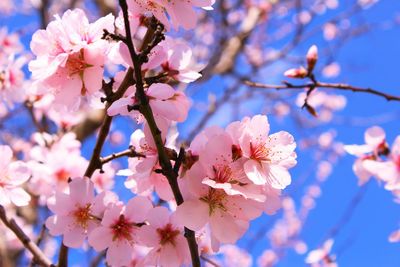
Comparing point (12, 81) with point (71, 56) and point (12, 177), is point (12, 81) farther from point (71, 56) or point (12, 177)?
point (71, 56)

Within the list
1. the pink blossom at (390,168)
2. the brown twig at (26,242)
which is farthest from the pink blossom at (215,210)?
the pink blossom at (390,168)

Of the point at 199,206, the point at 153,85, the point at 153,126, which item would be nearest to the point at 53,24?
the point at 153,85

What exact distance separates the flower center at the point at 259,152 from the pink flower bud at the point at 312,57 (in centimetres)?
76

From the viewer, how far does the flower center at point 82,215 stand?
51.8 inches

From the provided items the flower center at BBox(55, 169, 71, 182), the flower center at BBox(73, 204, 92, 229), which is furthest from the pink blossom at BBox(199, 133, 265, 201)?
the flower center at BBox(55, 169, 71, 182)

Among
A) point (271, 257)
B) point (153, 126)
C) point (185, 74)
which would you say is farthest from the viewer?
point (271, 257)

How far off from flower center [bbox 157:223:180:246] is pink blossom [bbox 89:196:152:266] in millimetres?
73

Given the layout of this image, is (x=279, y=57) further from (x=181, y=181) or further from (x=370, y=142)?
(x=181, y=181)

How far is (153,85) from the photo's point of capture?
1.05m

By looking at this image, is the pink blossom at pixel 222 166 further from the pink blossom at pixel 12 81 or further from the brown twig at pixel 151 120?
the pink blossom at pixel 12 81

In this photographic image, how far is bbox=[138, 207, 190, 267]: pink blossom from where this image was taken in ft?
3.88

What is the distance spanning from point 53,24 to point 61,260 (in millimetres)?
687

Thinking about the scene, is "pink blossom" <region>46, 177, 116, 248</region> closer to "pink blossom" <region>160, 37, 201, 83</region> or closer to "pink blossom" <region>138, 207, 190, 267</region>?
"pink blossom" <region>138, 207, 190, 267</region>

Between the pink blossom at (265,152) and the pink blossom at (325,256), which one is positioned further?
the pink blossom at (325,256)
